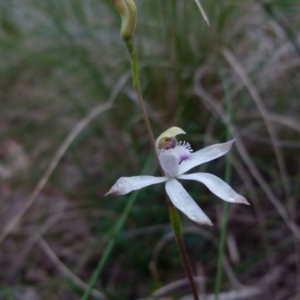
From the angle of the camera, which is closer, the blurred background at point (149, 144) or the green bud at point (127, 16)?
the green bud at point (127, 16)

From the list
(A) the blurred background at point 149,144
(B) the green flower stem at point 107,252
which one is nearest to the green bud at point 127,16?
(B) the green flower stem at point 107,252

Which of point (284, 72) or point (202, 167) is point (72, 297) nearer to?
point (202, 167)

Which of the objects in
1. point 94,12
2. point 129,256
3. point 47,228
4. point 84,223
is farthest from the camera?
point 94,12

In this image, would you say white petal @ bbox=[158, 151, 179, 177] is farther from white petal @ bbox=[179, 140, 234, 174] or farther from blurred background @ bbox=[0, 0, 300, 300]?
blurred background @ bbox=[0, 0, 300, 300]

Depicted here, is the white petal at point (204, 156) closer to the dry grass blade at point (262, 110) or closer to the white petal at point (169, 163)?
the white petal at point (169, 163)

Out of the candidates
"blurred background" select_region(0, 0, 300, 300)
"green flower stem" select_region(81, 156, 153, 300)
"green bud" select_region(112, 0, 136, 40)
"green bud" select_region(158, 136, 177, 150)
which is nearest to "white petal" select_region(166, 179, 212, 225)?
"green bud" select_region(158, 136, 177, 150)

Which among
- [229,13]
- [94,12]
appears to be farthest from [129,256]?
[94,12]
